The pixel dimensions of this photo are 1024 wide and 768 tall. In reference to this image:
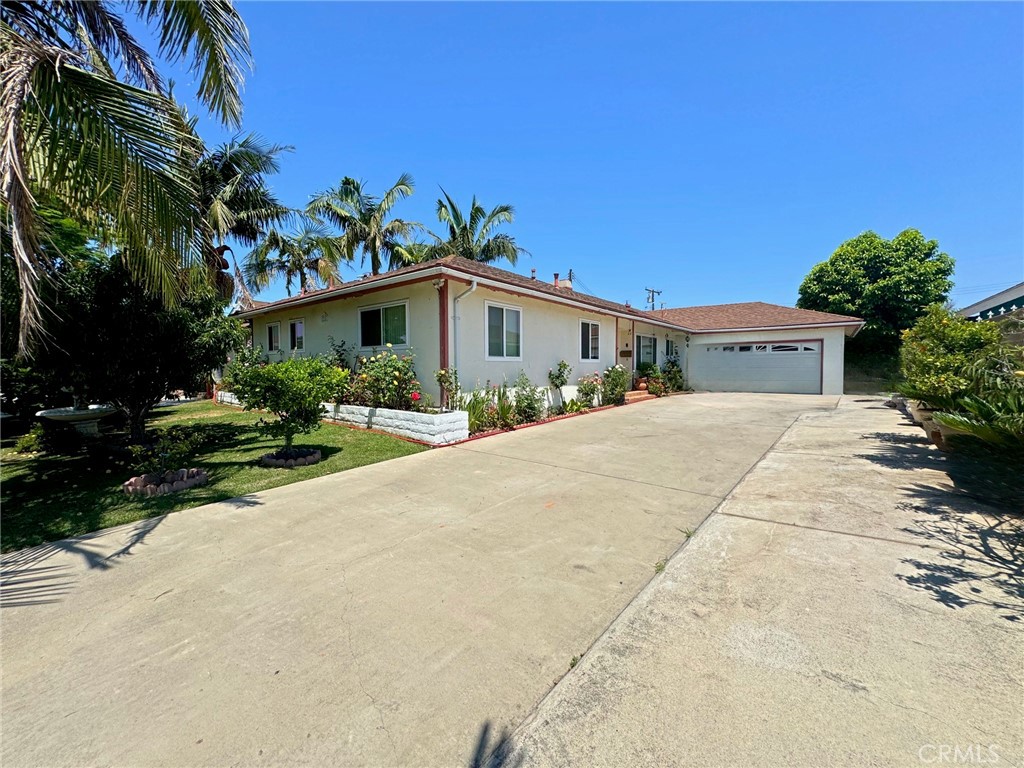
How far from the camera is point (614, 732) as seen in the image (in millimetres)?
1797

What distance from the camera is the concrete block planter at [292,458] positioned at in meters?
6.51

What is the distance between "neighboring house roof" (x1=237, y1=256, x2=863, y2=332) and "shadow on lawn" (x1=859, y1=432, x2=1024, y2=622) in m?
7.80

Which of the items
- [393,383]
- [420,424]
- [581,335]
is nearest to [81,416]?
[393,383]

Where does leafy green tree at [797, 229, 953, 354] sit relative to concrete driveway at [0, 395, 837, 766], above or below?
above

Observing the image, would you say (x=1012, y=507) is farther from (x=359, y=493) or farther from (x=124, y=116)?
(x=124, y=116)

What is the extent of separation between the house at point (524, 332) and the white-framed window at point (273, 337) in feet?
0.24

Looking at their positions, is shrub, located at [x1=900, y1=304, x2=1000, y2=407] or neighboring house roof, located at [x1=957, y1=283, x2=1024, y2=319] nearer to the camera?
shrub, located at [x1=900, y1=304, x2=1000, y2=407]

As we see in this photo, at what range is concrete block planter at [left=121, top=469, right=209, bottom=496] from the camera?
5160 mm

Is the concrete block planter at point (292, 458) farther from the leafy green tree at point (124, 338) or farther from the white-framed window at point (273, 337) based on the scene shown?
the white-framed window at point (273, 337)

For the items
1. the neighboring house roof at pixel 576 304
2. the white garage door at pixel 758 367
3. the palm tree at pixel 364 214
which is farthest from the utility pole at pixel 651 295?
the palm tree at pixel 364 214

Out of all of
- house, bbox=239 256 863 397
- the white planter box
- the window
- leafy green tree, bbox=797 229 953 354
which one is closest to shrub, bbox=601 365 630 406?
house, bbox=239 256 863 397

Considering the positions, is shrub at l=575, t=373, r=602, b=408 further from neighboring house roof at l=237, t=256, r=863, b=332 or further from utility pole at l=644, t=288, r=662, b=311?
utility pole at l=644, t=288, r=662, b=311

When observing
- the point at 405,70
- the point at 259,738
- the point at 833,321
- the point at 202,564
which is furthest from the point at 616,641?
the point at 833,321

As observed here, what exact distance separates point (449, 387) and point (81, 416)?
27.5ft
